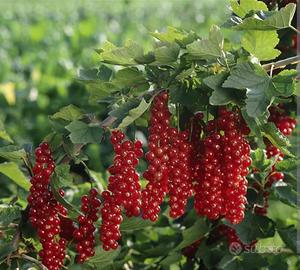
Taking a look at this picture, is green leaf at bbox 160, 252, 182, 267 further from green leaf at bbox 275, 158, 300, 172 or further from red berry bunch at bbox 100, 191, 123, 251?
red berry bunch at bbox 100, 191, 123, 251

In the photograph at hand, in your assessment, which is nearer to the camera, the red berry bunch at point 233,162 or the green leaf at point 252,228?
the red berry bunch at point 233,162

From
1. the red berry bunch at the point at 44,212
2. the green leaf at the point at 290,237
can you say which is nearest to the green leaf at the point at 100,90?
the red berry bunch at the point at 44,212

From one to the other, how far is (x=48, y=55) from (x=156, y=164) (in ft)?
15.8

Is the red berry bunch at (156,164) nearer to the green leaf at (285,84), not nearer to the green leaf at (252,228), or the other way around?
the green leaf at (285,84)

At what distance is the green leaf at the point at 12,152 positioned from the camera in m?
1.78

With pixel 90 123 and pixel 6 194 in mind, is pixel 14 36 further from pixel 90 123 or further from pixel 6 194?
pixel 90 123

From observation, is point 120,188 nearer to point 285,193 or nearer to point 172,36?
point 172,36

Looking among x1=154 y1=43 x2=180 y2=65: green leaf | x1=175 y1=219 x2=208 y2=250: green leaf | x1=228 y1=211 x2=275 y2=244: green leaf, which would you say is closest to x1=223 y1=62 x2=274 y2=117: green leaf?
x1=154 y1=43 x2=180 y2=65: green leaf

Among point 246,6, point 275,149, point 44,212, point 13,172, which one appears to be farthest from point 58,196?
point 275,149

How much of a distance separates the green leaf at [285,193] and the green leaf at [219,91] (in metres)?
0.47

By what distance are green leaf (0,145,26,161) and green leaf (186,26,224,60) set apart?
1.46ft

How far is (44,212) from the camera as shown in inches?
69.2

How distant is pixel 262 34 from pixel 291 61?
0.31ft

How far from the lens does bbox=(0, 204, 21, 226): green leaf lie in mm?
1826
